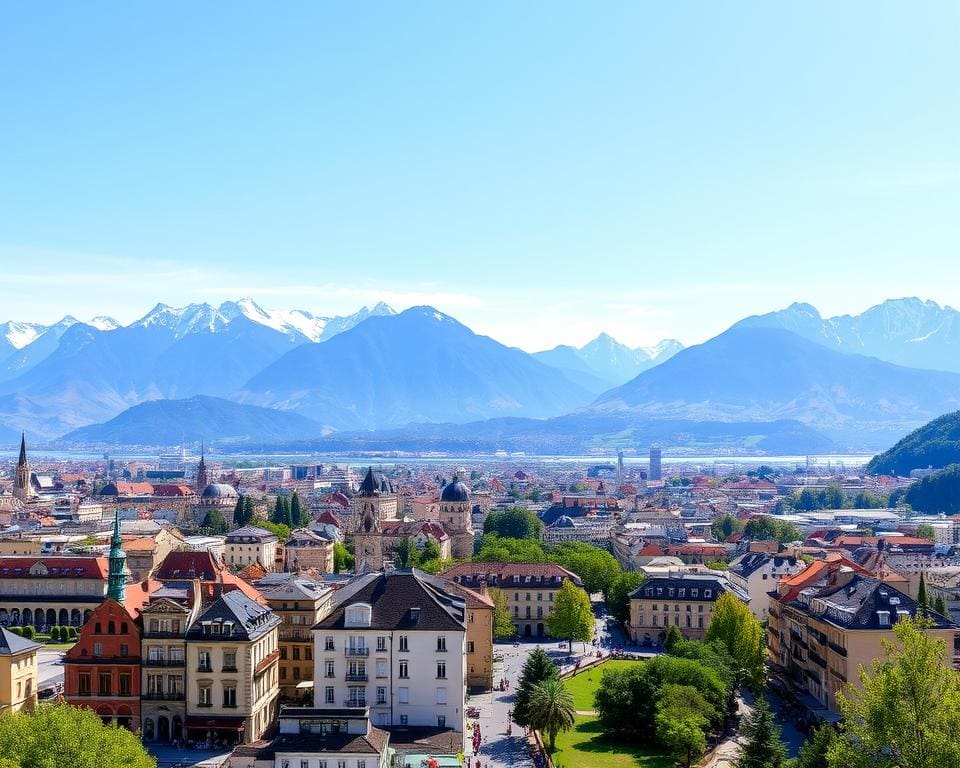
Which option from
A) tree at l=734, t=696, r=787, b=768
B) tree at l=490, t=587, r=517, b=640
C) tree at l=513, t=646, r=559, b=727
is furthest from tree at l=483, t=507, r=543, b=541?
tree at l=734, t=696, r=787, b=768

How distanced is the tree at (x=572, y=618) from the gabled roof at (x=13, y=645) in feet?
148

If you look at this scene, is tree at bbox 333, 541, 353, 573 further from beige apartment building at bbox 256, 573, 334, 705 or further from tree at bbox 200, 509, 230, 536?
beige apartment building at bbox 256, 573, 334, 705

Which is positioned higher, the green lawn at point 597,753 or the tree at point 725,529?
the green lawn at point 597,753

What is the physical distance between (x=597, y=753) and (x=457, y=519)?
101748 mm

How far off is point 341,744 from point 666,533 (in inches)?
5143

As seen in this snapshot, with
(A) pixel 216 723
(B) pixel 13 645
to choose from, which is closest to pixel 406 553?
(A) pixel 216 723

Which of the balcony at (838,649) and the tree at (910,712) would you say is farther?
the balcony at (838,649)

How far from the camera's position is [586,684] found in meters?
80.0

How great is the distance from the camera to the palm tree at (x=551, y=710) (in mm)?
60469

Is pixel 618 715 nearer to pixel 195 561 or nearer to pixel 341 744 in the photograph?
pixel 341 744

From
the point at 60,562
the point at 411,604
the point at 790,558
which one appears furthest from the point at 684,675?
the point at 60,562

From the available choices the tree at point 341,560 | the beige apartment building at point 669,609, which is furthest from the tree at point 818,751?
the tree at point 341,560

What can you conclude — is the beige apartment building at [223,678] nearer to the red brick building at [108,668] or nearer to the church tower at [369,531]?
the red brick building at [108,668]

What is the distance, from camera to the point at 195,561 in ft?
335
